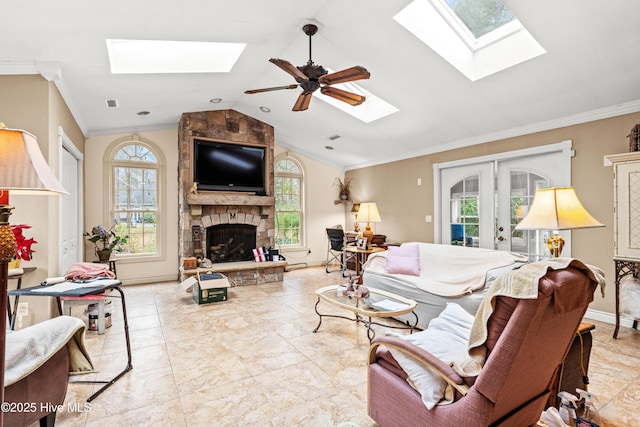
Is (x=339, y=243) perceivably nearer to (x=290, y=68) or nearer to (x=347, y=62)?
(x=347, y=62)

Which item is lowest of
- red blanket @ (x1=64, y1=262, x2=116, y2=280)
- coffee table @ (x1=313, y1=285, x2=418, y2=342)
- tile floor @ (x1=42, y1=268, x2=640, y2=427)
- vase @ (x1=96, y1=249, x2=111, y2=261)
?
tile floor @ (x1=42, y1=268, x2=640, y2=427)

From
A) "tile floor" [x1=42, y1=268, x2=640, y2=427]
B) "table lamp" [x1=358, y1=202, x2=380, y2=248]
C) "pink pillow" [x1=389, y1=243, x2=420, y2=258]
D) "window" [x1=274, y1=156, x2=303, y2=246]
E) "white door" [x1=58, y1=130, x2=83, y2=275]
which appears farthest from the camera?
"window" [x1=274, y1=156, x2=303, y2=246]

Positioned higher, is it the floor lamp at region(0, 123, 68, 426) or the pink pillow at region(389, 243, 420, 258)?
the floor lamp at region(0, 123, 68, 426)

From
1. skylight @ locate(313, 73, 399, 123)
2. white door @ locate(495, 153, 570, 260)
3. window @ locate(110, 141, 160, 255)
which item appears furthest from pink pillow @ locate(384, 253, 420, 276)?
window @ locate(110, 141, 160, 255)

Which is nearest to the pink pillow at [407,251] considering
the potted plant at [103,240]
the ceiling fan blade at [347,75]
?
the ceiling fan blade at [347,75]

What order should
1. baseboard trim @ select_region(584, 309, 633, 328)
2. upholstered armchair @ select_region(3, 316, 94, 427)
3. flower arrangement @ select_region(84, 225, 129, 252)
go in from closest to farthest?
upholstered armchair @ select_region(3, 316, 94, 427)
baseboard trim @ select_region(584, 309, 633, 328)
flower arrangement @ select_region(84, 225, 129, 252)

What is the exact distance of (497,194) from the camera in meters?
4.58

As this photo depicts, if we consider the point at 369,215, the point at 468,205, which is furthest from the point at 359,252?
the point at 468,205

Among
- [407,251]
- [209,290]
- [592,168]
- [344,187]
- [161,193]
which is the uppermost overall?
[344,187]

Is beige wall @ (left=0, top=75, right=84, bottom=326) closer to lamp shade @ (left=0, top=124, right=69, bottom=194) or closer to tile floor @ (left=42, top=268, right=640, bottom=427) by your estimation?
tile floor @ (left=42, top=268, right=640, bottom=427)

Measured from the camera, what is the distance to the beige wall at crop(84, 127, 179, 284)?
5.25 m

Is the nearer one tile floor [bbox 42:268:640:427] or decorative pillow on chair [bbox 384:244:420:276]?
tile floor [bbox 42:268:640:427]

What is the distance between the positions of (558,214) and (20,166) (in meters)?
2.79

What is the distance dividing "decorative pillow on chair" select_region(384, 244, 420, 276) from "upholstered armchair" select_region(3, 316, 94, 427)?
320 centimetres
